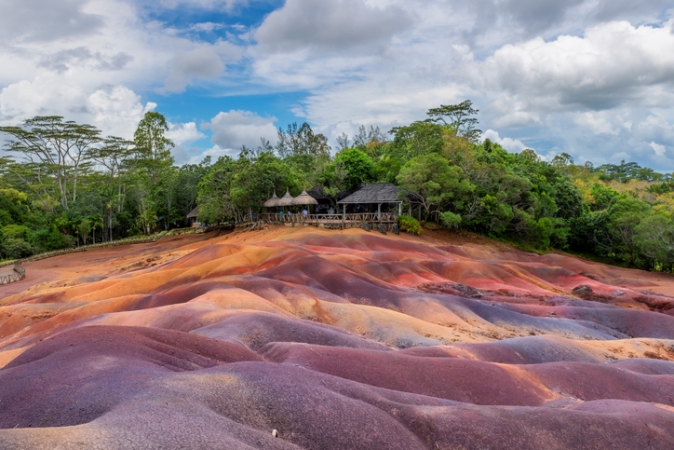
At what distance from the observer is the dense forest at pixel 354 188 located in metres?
54.7

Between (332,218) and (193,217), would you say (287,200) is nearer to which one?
(332,218)

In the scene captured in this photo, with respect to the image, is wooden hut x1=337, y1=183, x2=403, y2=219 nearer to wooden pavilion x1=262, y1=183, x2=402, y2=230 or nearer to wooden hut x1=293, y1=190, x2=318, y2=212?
wooden pavilion x1=262, y1=183, x2=402, y2=230

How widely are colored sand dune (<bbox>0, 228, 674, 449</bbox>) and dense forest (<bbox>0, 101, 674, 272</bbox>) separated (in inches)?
950

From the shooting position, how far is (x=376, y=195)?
57.9 meters

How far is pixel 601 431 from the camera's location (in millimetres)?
9688

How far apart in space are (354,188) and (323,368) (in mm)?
52549

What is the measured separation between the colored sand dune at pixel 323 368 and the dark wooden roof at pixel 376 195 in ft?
81.5

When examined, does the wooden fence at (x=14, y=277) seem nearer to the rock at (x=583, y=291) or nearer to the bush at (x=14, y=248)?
the bush at (x=14, y=248)

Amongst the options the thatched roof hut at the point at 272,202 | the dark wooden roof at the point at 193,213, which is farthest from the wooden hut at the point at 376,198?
the dark wooden roof at the point at 193,213

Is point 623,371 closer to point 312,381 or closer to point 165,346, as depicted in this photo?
point 312,381

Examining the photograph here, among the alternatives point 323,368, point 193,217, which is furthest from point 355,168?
point 323,368

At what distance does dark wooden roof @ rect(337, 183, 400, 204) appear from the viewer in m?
56.9

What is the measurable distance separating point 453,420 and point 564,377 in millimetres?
7054

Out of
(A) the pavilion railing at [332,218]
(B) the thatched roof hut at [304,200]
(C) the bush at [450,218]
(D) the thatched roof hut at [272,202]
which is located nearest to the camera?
(C) the bush at [450,218]
